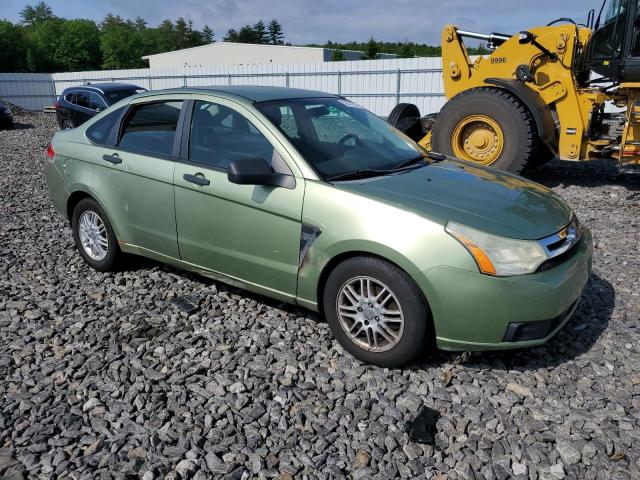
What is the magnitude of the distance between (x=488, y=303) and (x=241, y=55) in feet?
181

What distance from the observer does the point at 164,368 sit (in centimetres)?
346

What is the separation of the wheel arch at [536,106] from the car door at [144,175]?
18.4ft

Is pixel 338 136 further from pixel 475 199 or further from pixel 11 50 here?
pixel 11 50

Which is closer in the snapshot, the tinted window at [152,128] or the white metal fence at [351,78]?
the tinted window at [152,128]

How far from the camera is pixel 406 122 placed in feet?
31.6

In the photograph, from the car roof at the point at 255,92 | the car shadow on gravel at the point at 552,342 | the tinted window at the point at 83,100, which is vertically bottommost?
the car shadow on gravel at the point at 552,342

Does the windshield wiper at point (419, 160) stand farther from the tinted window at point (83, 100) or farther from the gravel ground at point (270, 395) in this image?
the tinted window at point (83, 100)

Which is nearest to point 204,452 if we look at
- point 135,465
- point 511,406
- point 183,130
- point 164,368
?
point 135,465

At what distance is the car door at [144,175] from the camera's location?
4160 millimetres

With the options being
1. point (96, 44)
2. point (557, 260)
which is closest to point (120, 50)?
point (96, 44)

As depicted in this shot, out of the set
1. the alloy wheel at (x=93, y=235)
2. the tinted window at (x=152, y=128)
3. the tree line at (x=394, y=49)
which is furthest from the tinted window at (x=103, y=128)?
the tree line at (x=394, y=49)

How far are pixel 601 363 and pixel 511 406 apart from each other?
2.73ft

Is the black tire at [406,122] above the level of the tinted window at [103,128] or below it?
below

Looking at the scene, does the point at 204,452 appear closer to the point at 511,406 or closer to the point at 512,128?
the point at 511,406
